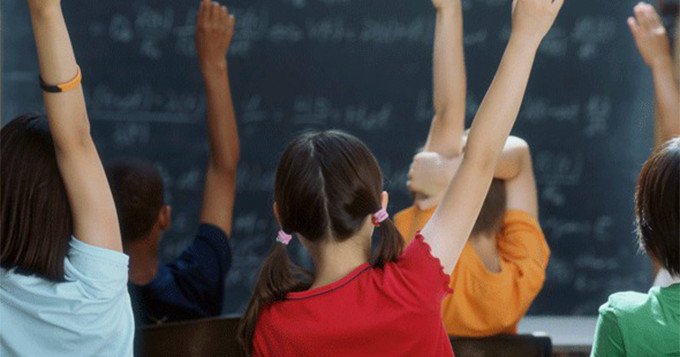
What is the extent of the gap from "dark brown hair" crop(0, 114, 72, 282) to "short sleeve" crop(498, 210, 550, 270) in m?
1.13

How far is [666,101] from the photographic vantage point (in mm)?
2334

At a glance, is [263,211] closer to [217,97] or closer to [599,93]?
[217,97]

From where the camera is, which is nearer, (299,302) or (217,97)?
(299,302)

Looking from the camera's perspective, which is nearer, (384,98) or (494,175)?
(494,175)

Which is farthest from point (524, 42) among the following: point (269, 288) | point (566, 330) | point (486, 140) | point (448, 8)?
point (566, 330)

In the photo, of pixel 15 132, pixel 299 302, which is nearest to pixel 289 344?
pixel 299 302

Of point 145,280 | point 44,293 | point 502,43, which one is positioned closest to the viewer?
point 44,293

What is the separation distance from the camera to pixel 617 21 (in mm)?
3283

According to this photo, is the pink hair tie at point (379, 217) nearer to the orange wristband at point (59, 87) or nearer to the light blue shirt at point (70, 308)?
the light blue shirt at point (70, 308)

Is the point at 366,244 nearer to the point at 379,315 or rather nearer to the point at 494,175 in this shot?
the point at 379,315

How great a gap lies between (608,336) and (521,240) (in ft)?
2.09

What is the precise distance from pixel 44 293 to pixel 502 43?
2.24m

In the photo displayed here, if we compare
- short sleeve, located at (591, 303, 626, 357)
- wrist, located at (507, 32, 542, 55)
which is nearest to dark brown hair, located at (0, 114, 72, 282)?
wrist, located at (507, 32, 542, 55)

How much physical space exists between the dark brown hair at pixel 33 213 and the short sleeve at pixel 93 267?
0.02m
